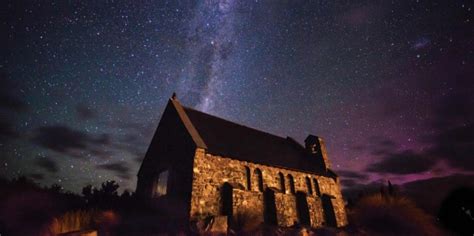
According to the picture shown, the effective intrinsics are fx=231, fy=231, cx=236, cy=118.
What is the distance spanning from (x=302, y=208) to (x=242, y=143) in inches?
316

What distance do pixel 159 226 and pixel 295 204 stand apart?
12.4 meters

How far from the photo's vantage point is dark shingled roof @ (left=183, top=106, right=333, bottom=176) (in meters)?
20.3

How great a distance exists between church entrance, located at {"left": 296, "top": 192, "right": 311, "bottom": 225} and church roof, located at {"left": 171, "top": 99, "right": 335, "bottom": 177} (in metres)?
2.90

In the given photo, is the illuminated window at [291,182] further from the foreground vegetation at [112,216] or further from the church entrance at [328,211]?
the foreground vegetation at [112,216]

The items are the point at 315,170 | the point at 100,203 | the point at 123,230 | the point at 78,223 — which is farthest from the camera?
the point at 315,170

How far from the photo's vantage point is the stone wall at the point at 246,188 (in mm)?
16578

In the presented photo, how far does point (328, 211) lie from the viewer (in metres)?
22.5

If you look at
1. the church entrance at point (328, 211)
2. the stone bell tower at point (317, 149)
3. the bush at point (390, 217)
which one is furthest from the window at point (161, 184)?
the stone bell tower at point (317, 149)

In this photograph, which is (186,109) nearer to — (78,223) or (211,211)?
(211,211)

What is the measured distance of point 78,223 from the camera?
10.8 metres

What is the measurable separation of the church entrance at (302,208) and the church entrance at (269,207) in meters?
3.28

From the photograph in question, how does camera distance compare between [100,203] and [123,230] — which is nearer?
[123,230]

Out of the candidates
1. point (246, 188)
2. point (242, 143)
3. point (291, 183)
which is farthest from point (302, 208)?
point (242, 143)

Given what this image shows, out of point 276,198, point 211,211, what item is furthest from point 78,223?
point 276,198
